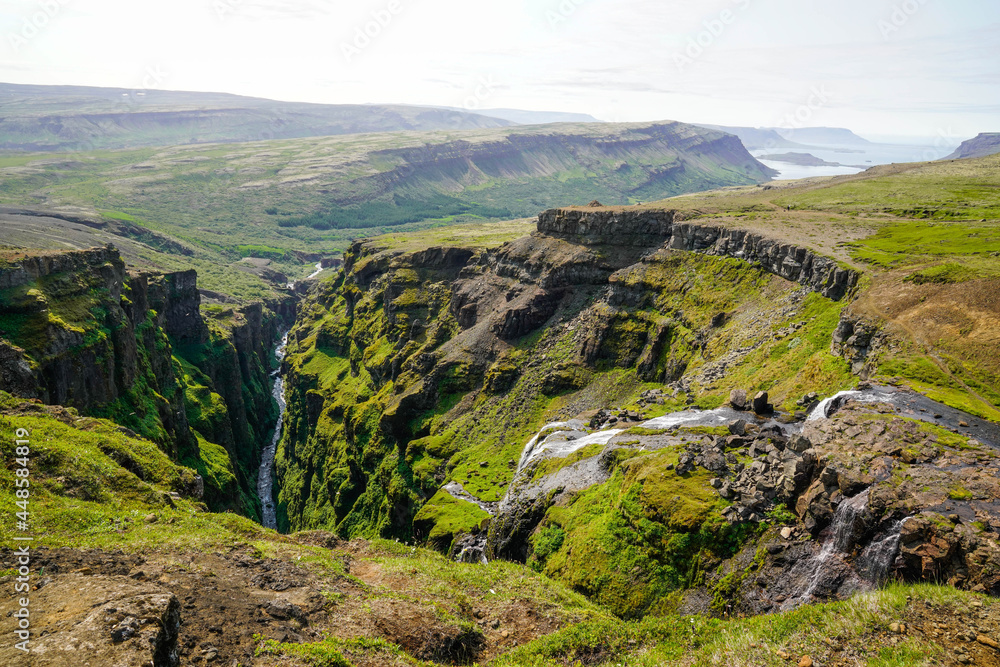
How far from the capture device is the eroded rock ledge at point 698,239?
2574 inches

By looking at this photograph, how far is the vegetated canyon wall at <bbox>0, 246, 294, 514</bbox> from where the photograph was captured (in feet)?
230

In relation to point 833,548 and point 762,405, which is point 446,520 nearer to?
point 762,405

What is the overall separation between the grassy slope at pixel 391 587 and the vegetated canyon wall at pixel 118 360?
2638cm

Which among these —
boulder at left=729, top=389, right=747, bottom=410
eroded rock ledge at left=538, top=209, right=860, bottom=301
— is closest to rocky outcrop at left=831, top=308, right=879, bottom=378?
boulder at left=729, top=389, right=747, bottom=410

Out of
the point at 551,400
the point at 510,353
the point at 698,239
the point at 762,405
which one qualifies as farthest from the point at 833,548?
the point at 510,353

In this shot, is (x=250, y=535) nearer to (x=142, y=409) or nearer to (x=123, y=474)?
(x=123, y=474)

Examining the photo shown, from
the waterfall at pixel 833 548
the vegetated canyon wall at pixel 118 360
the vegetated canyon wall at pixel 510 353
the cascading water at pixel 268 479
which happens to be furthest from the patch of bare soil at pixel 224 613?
the cascading water at pixel 268 479

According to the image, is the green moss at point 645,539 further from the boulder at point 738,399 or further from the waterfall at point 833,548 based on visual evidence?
the boulder at point 738,399

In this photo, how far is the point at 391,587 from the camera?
3284 cm

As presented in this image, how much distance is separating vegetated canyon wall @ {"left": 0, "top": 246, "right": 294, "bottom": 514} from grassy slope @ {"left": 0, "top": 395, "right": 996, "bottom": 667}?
26.4 metres

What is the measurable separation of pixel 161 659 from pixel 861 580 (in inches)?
1353

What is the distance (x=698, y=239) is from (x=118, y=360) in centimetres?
10202

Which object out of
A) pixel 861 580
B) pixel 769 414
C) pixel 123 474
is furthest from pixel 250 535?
pixel 769 414

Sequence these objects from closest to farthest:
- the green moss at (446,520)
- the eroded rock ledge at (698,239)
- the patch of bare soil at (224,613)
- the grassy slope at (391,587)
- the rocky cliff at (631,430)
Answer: the patch of bare soil at (224,613) → the grassy slope at (391,587) → the rocky cliff at (631,430) → the green moss at (446,520) → the eroded rock ledge at (698,239)
